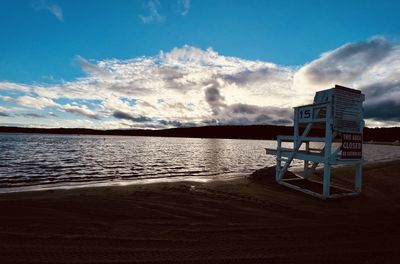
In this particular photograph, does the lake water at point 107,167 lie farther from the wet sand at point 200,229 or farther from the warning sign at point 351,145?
the warning sign at point 351,145

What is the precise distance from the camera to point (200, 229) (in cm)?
584

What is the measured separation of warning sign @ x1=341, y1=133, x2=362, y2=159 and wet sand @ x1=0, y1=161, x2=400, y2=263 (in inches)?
67.5

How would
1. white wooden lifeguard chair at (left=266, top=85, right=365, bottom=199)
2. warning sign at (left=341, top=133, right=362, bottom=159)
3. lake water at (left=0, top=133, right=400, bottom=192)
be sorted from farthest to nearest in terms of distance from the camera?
lake water at (left=0, top=133, right=400, bottom=192), warning sign at (left=341, top=133, right=362, bottom=159), white wooden lifeguard chair at (left=266, top=85, right=365, bottom=199)

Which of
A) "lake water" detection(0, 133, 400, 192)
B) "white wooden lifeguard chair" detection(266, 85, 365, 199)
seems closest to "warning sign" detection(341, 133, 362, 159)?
"white wooden lifeguard chair" detection(266, 85, 365, 199)

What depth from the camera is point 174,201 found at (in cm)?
862

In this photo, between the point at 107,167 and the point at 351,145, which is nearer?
the point at 351,145

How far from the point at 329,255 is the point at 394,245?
166 cm

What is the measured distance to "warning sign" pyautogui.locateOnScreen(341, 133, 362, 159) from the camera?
9.52m

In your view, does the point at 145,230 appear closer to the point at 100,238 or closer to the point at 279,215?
the point at 100,238

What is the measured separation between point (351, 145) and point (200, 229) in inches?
289

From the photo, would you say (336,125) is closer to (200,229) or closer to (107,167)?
(200,229)

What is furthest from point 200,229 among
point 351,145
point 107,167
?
point 107,167

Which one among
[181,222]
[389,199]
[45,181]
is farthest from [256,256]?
[45,181]

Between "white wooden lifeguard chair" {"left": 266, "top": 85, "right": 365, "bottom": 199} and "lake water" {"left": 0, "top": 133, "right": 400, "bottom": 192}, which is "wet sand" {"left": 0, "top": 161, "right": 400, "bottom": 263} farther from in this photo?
"lake water" {"left": 0, "top": 133, "right": 400, "bottom": 192}
